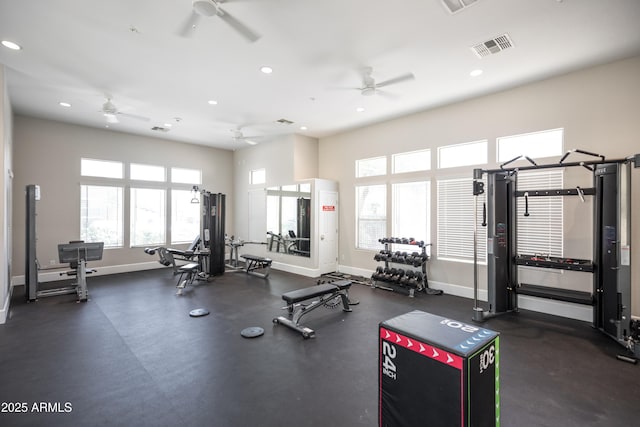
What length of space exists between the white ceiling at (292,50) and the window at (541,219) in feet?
4.81

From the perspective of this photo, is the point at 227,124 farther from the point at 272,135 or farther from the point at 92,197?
the point at 92,197

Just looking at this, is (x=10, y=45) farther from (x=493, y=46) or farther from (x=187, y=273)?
(x=493, y=46)

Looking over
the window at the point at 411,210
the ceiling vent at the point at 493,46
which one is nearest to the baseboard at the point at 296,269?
the window at the point at 411,210

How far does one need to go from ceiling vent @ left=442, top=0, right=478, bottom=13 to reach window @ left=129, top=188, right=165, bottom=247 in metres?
7.58

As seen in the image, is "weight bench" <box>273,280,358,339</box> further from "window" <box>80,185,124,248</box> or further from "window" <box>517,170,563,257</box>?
"window" <box>80,185,124,248</box>

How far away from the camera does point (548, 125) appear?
430 centimetres

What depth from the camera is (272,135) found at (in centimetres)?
749

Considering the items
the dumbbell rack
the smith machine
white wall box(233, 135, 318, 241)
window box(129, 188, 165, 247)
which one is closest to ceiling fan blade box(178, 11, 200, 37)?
the smith machine

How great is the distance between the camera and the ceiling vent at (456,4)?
2.72 metres

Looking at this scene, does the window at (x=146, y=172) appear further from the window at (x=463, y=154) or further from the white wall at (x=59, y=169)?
the window at (x=463, y=154)

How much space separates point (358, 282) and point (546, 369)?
366cm

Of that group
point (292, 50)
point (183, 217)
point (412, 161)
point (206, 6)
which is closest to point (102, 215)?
point (183, 217)

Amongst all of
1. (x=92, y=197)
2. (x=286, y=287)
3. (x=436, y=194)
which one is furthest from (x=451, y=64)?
Answer: (x=92, y=197)

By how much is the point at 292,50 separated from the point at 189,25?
1.14 meters
